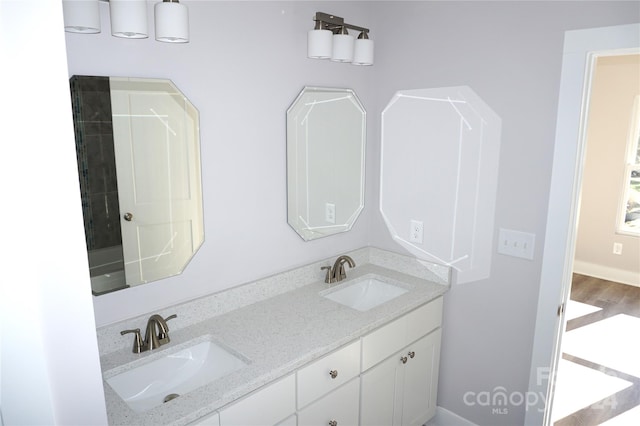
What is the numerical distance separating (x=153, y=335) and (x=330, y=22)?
1652 millimetres

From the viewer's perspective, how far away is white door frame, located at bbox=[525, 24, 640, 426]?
6.03 ft

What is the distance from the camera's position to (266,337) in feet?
5.98

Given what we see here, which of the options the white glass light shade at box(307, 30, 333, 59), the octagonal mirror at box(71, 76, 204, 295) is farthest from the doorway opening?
the octagonal mirror at box(71, 76, 204, 295)

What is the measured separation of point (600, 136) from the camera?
4.85 metres

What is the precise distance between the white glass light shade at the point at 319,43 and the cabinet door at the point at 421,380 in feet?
5.07

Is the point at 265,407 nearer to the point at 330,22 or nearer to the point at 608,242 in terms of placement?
the point at 330,22

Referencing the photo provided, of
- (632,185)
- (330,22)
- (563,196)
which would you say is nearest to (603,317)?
(632,185)

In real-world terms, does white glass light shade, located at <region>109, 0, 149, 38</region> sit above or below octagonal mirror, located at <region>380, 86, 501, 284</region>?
above

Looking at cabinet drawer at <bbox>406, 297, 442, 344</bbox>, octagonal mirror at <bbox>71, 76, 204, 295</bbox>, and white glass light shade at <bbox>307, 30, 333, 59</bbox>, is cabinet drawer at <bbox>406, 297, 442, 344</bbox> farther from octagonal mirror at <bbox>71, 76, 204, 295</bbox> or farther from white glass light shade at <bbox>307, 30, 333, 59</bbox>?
white glass light shade at <bbox>307, 30, 333, 59</bbox>

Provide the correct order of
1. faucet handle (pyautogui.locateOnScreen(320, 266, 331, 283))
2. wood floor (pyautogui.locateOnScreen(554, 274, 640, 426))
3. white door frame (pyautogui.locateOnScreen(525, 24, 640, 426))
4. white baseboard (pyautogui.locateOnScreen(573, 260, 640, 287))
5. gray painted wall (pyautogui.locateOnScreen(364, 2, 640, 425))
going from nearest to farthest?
white door frame (pyautogui.locateOnScreen(525, 24, 640, 426)) < gray painted wall (pyautogui.locateOnScreen(364, 2, 640, 425)) < faucet handle (pyautogui.locateOnScreen(320, 266, 331, 283)) < wood floor (pyautogui.locateOnScreen(554, 274, 640, 426)) < white baseboard (pyautogui.locateOnScreen(573, 260, 640, 287))

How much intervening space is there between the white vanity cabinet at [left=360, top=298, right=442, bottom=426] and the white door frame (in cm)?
51

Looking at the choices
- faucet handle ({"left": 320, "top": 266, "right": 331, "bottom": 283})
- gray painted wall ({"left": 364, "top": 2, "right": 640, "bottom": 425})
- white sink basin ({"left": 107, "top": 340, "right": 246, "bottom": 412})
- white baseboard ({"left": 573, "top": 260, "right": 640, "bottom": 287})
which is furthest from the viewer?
white baseboard ({"left": 573, "top": 260, "right": 640, "bottom": 287})

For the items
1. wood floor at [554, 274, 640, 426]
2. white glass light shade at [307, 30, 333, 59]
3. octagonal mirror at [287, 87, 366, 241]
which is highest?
white glass light shade at [307, 30, 333, 59]

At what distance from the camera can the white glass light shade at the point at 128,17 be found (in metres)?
1.44
